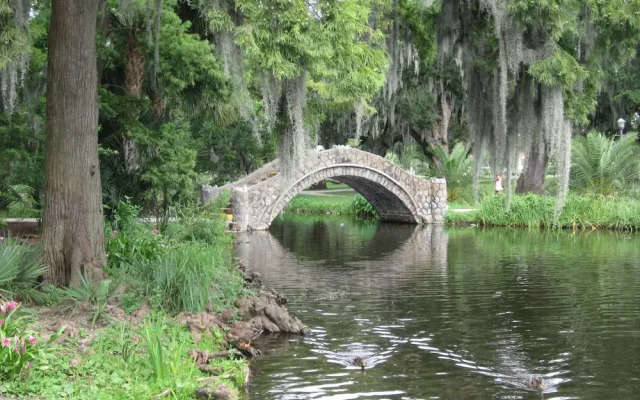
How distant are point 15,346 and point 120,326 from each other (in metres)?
1.50

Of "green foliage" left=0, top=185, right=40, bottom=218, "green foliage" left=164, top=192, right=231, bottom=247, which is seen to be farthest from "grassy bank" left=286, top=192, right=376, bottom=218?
"green foliage" left=0, top=185, right=40, bottom=218

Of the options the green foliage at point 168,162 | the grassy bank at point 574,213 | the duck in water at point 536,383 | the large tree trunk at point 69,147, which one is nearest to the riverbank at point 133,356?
the large tree trunk at point 69,147

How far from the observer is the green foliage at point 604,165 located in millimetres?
24250

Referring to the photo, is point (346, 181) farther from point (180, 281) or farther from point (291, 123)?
point (180, 281)

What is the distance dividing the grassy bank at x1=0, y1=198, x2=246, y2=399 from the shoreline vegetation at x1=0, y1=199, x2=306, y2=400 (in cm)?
1

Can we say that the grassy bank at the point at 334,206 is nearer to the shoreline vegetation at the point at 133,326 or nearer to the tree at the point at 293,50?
the tree at the point at 293,50

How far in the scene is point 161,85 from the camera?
12594 millimetres

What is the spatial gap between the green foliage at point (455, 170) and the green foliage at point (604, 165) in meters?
5.01

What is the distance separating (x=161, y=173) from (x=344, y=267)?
4.92 m

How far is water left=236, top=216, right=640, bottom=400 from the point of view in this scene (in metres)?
7.50

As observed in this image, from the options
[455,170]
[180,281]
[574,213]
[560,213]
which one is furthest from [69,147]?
[455,170]

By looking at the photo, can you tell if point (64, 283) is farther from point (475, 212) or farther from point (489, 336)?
point (475, 212)

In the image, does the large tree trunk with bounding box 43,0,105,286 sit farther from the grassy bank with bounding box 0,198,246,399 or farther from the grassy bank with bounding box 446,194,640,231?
the grassy bank with bounding box 446,194,640,231

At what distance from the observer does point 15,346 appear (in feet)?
19.8
